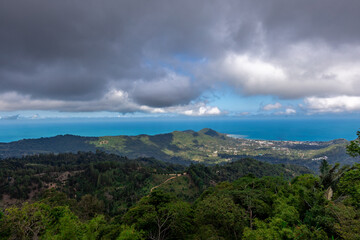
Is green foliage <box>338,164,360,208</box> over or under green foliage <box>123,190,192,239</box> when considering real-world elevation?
over

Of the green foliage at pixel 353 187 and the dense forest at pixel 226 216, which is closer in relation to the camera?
the dense forest at pixel 226 216

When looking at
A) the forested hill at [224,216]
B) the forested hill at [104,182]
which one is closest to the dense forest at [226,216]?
the forested hill at [224,216]

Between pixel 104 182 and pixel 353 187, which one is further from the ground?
pixel 353 187

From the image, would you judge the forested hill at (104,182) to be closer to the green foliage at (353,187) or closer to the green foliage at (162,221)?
the green foliage at (162,221)

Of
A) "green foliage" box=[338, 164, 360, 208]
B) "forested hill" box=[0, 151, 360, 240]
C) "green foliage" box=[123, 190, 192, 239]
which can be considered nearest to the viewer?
"forested hill" box=[0, 151, 360, 240]

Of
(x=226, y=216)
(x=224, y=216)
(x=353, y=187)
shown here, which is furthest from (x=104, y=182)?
(x=353, y=187)

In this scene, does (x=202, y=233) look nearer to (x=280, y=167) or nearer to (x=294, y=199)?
(x=294, y=199)

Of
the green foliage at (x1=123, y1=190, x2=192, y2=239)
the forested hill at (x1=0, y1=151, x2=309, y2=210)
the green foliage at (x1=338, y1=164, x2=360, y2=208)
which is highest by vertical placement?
the green foliage at (x1=338, y1=164, x2=360, y2=208)

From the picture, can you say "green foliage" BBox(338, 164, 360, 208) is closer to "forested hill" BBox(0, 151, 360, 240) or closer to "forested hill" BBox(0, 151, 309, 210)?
"forested hill" BBox(0, 151, 360, 240)

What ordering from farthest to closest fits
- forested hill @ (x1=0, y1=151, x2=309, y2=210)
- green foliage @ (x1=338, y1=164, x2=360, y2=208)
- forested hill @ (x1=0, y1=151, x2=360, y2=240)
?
forested hill @ (x1=0, y1=151, x2=309, y2=210) → green foliage @ (x1=338, y1=164, x2=360, y2=208) → forested hill @ (x1=0, y1=151, x2=360, y2=240)

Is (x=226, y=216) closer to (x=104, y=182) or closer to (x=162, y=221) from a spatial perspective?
(x=162, y=221)

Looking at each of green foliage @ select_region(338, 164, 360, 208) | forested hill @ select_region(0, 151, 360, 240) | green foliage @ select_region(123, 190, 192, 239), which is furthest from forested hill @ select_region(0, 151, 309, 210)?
green foliage @ select_region(338, 164, 360, 208)
